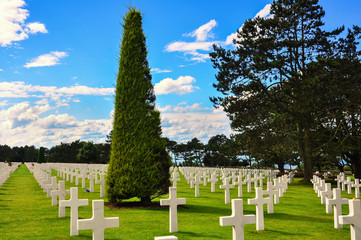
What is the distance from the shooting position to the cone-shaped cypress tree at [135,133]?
32.6 feet

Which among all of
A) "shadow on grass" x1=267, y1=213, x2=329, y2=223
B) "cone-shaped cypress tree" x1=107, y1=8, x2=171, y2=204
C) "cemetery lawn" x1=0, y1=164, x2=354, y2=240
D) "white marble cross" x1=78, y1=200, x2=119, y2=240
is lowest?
"shadow on grass" x1=267, y1=213, x2=329, y2=223

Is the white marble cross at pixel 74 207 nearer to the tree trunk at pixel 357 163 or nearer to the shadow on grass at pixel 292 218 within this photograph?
the shadow on grass at pixel 292 218

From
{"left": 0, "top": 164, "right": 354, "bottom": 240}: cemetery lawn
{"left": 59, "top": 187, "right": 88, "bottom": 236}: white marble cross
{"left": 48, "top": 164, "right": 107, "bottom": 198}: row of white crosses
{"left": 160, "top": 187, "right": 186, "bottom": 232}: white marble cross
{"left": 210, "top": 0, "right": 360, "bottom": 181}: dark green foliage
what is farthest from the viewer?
{"left": 210, "top": 0, "right": 360, "bottom": 181}: dark green foliage

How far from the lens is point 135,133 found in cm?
1027

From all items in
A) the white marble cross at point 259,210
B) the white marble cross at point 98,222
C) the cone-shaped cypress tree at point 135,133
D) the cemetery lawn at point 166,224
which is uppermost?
the cone-shaped cypress tree at point 135,133

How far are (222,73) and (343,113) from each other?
8.85 metres

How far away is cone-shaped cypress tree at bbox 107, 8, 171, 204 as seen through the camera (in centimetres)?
993

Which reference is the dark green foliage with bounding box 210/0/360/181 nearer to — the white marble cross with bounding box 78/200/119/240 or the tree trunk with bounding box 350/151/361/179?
the tree trunk with bounding box 350/151/361/179

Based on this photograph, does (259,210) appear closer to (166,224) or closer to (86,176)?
(166,224)

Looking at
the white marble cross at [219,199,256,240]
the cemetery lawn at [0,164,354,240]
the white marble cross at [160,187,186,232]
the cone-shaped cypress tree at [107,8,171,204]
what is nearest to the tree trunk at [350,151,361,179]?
the cemetery lawn at [0,164,354,240]

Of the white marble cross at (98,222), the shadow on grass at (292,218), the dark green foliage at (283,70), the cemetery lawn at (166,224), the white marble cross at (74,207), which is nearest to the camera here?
the white marble cross at (98,222)

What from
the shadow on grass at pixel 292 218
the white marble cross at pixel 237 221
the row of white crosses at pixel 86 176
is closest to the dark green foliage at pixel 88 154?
the row of white crosses at pixel 86 176

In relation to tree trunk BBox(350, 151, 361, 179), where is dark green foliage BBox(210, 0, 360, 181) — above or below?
above

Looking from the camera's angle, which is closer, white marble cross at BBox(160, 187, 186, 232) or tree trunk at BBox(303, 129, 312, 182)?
white marble cross at BBox(160, 187, 186, 232)
